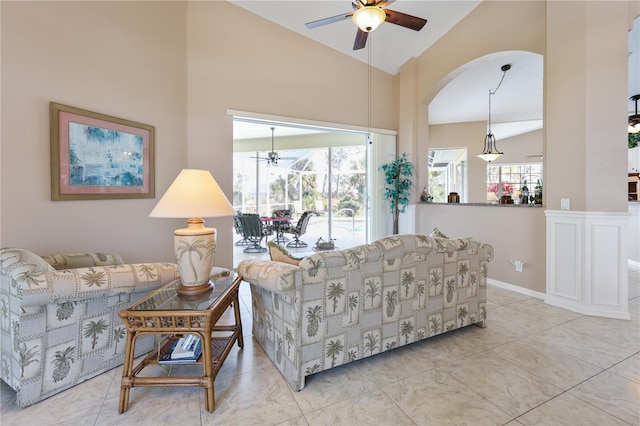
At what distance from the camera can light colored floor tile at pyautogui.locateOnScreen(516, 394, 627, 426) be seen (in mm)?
1539

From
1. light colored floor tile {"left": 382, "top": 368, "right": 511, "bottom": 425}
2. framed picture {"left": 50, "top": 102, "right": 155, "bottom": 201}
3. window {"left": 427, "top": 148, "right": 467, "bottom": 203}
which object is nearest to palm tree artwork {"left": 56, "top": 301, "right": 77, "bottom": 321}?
framed picture {"left": 50, "top": 102, "right": 155, "bottom": 201}

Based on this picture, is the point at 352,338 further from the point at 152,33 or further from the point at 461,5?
the point at 461,5

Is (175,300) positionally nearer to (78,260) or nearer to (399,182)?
(78,260)

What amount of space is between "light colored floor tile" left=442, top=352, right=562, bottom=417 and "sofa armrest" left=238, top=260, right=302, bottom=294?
1.28 m

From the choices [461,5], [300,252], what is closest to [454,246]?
[461,5]

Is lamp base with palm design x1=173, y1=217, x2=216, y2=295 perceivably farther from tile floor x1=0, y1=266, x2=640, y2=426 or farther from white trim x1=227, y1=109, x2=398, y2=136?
white trim x1=227, y1=109, x2=398, y2=136

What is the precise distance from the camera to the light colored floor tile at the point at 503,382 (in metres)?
1.69

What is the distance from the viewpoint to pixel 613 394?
1.76m

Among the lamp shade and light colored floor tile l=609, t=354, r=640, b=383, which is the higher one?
the lamp shade

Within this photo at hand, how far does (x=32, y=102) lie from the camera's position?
2268mm

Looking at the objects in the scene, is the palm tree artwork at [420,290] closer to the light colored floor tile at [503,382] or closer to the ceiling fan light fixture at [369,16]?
the light colored floor tile at [503,382]

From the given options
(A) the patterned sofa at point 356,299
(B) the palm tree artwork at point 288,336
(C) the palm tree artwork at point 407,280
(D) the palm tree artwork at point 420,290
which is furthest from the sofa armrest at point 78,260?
(D) the palm tree artwork at point 420,290

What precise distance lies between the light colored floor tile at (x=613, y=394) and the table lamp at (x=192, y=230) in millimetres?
2427

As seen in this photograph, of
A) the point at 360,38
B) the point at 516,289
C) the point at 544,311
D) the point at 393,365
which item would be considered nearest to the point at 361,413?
the point at 393,365
